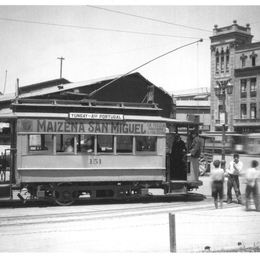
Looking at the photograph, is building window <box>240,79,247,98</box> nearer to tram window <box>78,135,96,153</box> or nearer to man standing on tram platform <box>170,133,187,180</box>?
man standing on tram platform <box>170,133,187,180</box>

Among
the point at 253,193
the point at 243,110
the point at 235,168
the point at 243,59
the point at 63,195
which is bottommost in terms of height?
the point at 63,195

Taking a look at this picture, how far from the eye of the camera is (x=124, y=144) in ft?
45.1

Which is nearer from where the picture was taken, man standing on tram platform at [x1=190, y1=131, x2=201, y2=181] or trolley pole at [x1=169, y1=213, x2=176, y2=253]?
trolley pole at [x1=169, y1=213, x2=176, y2=253]

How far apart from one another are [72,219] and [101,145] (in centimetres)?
317

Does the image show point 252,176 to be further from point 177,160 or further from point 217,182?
point 177,160

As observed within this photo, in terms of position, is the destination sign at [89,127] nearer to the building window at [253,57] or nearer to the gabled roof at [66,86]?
the gabled roof at [66,86]

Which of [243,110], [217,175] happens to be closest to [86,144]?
[217,175]

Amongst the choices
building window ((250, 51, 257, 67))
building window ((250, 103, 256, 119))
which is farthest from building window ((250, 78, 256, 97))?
building window ((250, 103, 256, 119))

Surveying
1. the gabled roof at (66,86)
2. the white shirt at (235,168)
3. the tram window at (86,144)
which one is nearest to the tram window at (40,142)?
the tram window at (86,144)

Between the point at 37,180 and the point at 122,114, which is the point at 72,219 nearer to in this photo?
the point at 37,180

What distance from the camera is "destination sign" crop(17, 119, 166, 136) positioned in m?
12.9

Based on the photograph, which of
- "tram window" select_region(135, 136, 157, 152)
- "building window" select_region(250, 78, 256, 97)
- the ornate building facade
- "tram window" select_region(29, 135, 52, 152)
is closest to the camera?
"tram window" select_region(29, 135, 52, 152)

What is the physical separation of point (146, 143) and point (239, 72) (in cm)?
4687

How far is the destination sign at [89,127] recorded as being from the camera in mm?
12891
